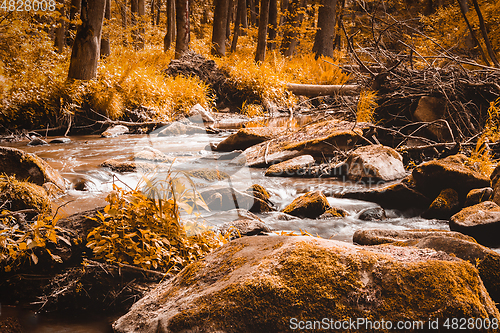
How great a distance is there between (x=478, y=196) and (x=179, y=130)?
822cm

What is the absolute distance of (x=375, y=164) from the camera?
19.2 ft

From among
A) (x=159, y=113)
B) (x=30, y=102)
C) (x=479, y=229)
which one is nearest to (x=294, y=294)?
(x=479, y=229)

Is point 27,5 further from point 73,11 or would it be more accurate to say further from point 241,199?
point 241,199

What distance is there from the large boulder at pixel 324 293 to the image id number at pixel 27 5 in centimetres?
875

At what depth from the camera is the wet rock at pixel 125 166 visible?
6.24 metres

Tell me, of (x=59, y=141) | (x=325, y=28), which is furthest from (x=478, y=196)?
(x=325, y=28)

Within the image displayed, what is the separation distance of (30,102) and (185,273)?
27.6ft

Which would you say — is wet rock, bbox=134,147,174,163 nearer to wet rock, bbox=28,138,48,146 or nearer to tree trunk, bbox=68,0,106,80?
wet rock, bbox=28,138,48,146

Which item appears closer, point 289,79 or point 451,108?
point 451,108

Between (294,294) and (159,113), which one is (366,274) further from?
(159,113)

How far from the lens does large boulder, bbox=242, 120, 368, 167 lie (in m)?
7.07

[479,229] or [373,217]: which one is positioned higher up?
[479,229]

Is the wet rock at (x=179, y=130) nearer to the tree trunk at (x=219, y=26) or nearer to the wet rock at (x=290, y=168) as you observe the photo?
the wet rock at (x=290, y=168)

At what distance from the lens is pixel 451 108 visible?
664cm
